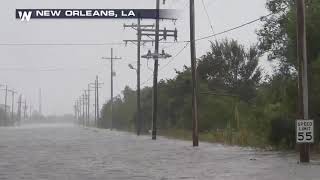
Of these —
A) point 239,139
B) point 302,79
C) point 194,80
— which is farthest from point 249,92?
point 302,79

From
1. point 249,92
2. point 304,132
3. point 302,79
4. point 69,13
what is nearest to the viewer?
point 304,132

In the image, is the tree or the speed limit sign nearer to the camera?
the speed limit sign

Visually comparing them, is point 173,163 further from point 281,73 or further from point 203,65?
point 203,65

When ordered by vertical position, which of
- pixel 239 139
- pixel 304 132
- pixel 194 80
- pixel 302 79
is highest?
pixel 194 80

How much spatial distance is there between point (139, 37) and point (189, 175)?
4972 cm

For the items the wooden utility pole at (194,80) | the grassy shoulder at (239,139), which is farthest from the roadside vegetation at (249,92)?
the wooden utility pole at (194,80)

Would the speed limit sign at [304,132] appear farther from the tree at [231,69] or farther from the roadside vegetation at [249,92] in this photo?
the tree at [231,69]

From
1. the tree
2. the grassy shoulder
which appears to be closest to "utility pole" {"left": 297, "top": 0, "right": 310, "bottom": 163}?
the grassy shoulder

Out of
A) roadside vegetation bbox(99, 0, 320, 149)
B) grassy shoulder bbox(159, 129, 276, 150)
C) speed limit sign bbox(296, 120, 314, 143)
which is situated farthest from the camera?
grassy shoulder bbox(159, 129, 276, 150)

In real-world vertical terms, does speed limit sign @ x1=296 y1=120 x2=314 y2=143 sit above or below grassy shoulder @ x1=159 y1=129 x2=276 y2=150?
above

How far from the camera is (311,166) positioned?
21.0 meters

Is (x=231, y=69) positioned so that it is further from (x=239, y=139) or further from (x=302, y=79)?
(x=302, y=79)

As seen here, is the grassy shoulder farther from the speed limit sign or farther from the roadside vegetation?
the speed limit sign

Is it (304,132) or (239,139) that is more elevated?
(304,132)
